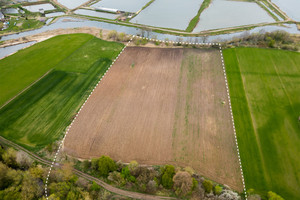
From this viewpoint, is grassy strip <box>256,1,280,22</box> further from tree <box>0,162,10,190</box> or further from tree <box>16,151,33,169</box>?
tree <box>0,162,10,190</box>

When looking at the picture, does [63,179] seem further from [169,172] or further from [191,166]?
[191,166]

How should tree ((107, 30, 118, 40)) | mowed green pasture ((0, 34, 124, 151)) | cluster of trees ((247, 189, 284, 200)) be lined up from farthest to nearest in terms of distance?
tree ((107, 30, 118, 40))
mowed green pasture ((0, 34, 124, 151))
cluster of trees ((247, 189, 284, 200))

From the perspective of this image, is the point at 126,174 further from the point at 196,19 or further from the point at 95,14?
the point at 95,14

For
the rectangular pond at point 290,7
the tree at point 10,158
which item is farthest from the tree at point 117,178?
the rectangular pond at point 290,7

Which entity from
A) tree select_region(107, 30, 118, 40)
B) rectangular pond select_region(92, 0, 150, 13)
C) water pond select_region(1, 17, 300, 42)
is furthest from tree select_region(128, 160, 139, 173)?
rectangular pond select_region(92, 0, 150, 13)

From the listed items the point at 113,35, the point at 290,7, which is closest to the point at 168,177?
the point at 113,35
